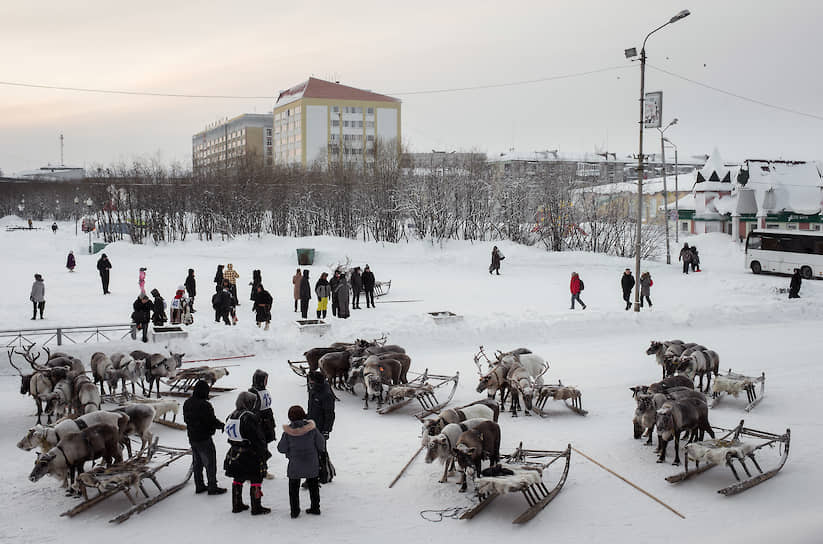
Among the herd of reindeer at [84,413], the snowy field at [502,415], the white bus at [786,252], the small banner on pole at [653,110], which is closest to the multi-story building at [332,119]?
the white bus at [786,252]

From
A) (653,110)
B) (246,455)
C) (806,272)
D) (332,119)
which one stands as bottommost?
(246,455)

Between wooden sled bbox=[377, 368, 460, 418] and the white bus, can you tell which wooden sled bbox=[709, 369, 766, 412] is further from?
the white bus

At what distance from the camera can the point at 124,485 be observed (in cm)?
725

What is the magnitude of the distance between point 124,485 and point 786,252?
1302 inches

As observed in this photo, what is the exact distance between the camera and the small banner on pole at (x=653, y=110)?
775 inches

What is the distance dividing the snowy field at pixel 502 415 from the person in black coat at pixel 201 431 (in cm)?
20

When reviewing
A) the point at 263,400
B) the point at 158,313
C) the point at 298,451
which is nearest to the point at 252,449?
the point at 298,451

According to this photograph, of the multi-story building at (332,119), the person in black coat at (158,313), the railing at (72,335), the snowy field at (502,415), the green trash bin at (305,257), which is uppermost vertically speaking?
the multi-story building at (332,119)

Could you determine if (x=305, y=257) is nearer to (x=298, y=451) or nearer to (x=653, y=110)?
(x=653, y=110)

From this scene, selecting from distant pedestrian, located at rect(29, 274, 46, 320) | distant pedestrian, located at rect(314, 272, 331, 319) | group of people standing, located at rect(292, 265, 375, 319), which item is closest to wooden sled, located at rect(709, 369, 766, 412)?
group of people standing, located at rect(292, 265, 375, 319)

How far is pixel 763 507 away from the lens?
24.7 feet

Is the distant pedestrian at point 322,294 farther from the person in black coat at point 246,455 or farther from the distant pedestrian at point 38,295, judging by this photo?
the person in black coat at point 246,455

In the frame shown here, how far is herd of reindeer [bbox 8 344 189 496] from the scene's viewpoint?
24.5 ft

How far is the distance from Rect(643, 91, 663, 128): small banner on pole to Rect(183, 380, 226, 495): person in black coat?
53.7ft
